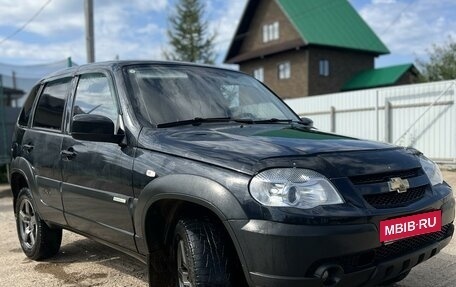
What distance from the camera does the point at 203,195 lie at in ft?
9.33

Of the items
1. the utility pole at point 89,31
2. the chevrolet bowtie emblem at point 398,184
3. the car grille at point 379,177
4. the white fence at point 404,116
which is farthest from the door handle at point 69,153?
the white fence at point 404,116

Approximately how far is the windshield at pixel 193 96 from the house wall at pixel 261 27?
29.6m

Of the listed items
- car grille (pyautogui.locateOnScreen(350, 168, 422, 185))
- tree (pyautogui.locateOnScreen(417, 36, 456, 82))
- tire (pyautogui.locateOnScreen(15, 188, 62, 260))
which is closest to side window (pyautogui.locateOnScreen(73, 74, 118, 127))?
tire (pyautogui.locateOnScreen(15, 188, 62, 260))

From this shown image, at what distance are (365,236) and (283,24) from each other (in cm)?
3333

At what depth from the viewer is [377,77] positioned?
33.3 metres

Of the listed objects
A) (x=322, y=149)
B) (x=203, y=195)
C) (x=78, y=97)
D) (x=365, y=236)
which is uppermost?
(x=78, y=97)

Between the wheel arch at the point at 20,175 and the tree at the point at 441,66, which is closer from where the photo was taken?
the wheel arch at the point at 20,175

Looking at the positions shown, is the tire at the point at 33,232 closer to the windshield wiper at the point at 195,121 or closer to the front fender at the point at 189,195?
the front fender at the point at 189,195

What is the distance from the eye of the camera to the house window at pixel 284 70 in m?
34.7

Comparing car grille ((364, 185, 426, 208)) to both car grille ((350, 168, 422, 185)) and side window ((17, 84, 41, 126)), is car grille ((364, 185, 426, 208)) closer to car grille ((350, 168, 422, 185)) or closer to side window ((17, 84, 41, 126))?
car grille ((350, 168, 422, 185))

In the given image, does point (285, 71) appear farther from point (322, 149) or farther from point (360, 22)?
point (322, 149)

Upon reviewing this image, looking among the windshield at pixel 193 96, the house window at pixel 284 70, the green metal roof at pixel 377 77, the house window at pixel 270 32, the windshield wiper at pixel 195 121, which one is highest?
the house window at pixel 270 32

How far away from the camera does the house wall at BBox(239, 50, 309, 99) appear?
33500mm

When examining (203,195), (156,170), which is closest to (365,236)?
(203,195)
